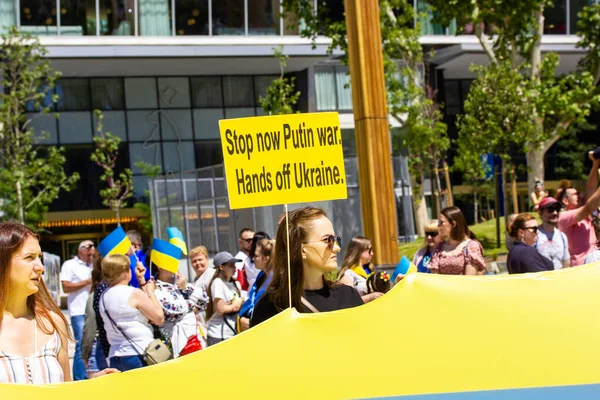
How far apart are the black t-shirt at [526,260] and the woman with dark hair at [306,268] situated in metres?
3.20

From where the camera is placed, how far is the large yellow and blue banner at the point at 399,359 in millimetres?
3516

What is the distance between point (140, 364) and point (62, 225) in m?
36.0

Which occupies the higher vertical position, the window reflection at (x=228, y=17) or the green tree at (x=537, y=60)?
the window reflection at (x=228, y=17)

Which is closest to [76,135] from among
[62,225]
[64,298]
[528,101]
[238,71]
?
→ [62,225]

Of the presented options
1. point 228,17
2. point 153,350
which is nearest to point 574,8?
point 228,17

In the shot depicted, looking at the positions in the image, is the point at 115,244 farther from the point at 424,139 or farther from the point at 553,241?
the point at 424,139

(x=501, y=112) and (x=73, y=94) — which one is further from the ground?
(x=73, y=94)

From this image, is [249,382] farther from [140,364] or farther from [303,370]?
[140,364]

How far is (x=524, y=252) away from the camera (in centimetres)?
778

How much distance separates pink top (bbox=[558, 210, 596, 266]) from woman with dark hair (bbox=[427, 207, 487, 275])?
1.68 metres

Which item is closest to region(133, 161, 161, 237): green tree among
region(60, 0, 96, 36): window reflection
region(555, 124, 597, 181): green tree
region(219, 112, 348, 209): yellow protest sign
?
region(60, 0, 96, 36): window reflection

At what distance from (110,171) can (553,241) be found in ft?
101

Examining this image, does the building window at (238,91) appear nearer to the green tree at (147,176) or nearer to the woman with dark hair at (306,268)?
the green tree at (147,176)

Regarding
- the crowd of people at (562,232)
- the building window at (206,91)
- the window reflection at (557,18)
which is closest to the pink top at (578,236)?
the crowd of people at (562,232)
